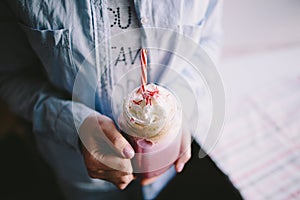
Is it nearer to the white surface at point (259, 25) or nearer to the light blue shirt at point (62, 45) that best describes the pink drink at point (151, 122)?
the light blue shirt at point (62, 45)

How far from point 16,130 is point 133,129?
0.78 meters

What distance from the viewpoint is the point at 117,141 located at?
1.79ft

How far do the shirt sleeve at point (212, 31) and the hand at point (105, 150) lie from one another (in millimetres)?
264

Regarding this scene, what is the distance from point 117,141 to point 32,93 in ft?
0.85

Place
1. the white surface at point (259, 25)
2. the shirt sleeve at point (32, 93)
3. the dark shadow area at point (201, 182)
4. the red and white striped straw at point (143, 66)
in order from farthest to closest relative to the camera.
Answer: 1. the white surface at point (259, 25)
2. the dark shadow area at point (201, 182)
3. the shirt sleeve at point (32, 93)
4. the red and white striped straw at point (143, 66)

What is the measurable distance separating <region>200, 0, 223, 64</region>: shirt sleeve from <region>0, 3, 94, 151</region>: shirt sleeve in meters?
0.27

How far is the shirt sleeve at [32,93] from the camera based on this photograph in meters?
0.64

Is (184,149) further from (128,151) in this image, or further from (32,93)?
(32,93)

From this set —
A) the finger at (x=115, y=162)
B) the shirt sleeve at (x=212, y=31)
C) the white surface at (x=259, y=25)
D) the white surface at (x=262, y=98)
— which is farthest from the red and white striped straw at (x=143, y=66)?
the white surface at (x=259, y=25)

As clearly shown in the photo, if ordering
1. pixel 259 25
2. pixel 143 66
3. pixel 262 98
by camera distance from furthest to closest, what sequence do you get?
pixel 259 25, pixel 262 98, pixel 143 66

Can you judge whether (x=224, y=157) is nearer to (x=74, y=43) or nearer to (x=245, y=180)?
(x=245, y=180)

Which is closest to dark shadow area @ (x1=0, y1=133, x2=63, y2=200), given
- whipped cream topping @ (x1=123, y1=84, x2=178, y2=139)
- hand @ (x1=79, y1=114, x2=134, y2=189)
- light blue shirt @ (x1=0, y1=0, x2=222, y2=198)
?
light blue shirt @ (x1=0, y1=0, x2=222, y2=198)

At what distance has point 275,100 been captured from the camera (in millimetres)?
895

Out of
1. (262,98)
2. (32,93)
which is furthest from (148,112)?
(262,98)
